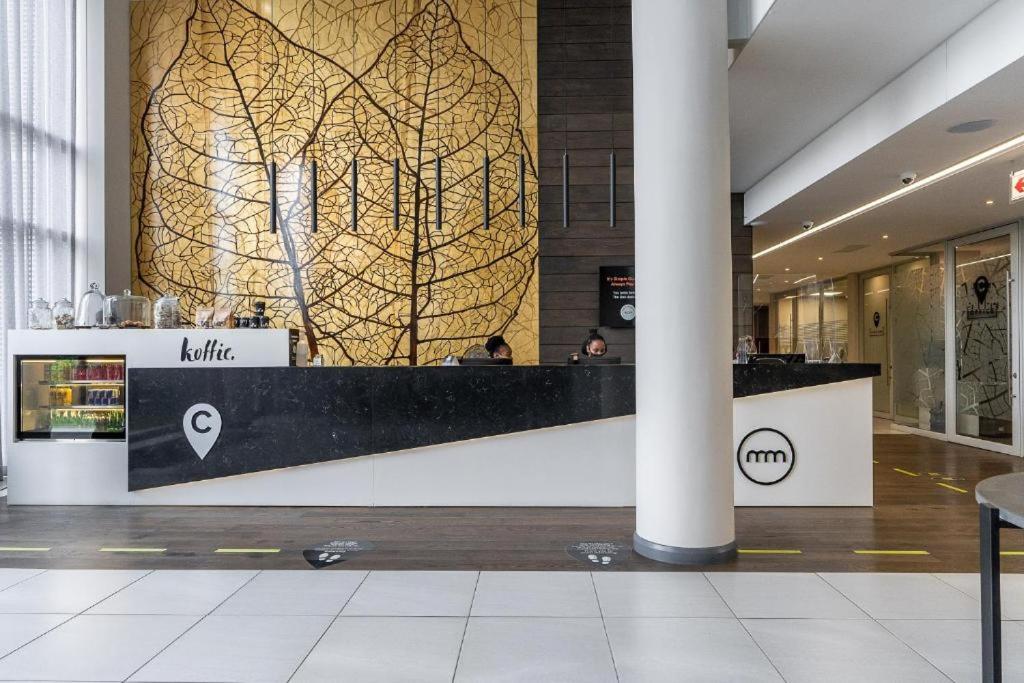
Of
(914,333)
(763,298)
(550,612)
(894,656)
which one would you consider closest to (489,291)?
(550,612)

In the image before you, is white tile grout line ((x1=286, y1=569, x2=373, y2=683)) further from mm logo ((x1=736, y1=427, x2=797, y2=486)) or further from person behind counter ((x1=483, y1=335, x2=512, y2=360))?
mm logo ((x1=736, y1=427, x2=797, y2=486))

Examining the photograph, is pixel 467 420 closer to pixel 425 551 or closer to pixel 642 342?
pixel 425 551

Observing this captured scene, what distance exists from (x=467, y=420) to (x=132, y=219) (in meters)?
4.69

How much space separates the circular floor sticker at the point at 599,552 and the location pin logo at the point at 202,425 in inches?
116

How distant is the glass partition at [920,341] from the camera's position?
972 cm

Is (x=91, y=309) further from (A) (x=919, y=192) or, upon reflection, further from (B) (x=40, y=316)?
(A) (x=919, y=192)

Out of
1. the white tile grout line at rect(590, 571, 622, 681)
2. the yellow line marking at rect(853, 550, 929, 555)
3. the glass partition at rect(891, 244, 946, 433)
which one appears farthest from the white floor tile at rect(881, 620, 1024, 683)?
the glass partition at rect(891, 244, 946, 433)

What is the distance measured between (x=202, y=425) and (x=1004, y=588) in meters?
5.26

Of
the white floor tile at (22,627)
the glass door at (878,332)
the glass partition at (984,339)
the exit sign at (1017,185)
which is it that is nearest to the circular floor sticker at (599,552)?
the white floor tile at (22,627)

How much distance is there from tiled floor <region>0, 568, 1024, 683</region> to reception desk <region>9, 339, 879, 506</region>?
5.09ft

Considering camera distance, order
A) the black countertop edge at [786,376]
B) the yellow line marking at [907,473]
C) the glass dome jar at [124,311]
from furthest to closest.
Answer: the yellow line marking at [907,473], the glass dome jar at [124,311], the black countertop edge at [786,376]

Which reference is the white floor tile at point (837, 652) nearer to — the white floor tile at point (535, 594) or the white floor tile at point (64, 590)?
the white floor tile at point (535, 594)

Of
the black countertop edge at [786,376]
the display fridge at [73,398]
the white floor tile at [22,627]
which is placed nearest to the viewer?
the white floor tile at [22,627]

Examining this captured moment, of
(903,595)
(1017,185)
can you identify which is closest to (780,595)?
(903,595)
